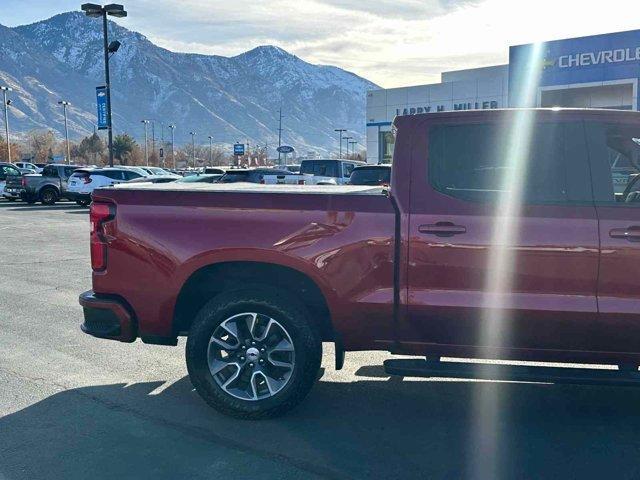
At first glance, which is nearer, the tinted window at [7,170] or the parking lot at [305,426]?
the parking lot at [305,426]

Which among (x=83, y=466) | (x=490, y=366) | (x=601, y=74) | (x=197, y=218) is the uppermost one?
(x=601, y=74)

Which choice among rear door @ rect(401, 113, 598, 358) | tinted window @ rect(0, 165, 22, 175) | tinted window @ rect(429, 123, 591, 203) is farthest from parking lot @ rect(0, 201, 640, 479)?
tinted window @ rect(0, 165, 22, 175)

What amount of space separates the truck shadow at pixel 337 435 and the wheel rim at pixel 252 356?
0.24m

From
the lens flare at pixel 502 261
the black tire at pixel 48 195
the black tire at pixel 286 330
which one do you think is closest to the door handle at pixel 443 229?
the lens flare at pixel 502 261

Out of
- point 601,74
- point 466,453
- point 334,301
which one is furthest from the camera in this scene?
point 601,74

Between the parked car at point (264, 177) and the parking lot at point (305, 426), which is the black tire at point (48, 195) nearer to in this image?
the parked car at point (264, 177)

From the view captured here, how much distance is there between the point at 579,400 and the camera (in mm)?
4941

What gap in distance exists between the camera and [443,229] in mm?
4195

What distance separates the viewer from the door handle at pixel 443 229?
13.7 ft

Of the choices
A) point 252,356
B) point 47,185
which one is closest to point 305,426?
point 252,356

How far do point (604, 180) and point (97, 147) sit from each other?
10148 centimetres

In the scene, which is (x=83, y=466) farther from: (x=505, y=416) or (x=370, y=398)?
(x=505, y=416)

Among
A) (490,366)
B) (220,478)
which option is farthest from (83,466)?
(490,366)

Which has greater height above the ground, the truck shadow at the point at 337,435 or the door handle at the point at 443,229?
the door handle at the point at 443,229
